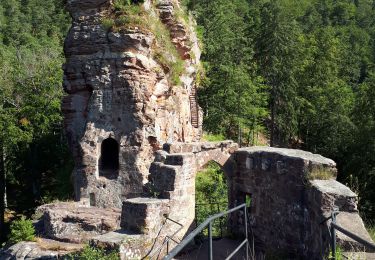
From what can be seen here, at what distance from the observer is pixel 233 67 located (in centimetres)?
3281

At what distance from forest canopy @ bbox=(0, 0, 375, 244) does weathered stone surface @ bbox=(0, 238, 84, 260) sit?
8.93 m

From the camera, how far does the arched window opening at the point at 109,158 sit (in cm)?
1914

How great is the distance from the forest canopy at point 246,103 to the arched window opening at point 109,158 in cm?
441

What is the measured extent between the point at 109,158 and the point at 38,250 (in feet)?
23.2

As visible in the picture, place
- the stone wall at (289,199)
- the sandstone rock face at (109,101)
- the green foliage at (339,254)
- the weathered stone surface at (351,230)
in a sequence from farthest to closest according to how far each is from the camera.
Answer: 1. the sandstone rock face at (109,101)
2. the stone wall at (289,199)
3. the weathered stone surface at (351,230)
4. the green foliage at (339,254)

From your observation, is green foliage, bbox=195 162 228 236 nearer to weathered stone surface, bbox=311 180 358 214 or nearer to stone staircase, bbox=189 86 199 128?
stone staircase, bbox=189 86 199 128

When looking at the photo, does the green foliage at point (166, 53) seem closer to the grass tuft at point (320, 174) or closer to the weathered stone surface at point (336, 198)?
the grass tuft at point (320, 174)

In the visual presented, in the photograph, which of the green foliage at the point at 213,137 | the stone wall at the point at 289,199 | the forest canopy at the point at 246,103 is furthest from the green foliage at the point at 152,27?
the stone wall at the point at 289,199

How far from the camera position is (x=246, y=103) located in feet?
102

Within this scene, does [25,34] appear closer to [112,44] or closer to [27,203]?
[27,203]

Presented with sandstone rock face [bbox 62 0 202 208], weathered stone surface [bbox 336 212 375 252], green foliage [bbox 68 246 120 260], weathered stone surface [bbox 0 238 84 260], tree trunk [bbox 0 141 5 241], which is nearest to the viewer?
weathered stone surface [bbox 336 212 375 252]

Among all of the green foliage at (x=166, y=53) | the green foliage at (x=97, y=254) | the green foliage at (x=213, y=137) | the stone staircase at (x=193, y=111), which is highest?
the green foliage at (x=166, y=53)

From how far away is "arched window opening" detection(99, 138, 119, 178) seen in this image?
19.1 m

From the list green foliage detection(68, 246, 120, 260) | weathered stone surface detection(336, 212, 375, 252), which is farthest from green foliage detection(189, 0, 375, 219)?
green foliage detection(68, 246, 120, 260)
